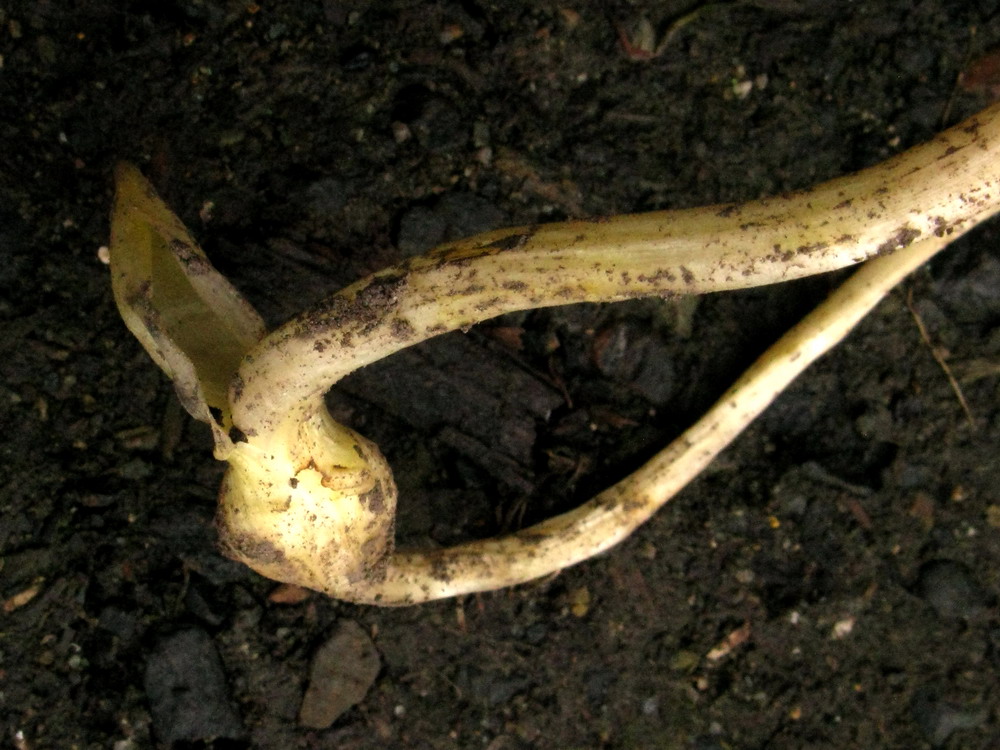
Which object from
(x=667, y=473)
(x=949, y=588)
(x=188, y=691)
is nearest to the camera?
(x=188, y=691)

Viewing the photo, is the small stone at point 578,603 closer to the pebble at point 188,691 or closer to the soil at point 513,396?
the soil at point 513,396

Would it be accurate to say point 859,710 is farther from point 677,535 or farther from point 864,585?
point 677,535

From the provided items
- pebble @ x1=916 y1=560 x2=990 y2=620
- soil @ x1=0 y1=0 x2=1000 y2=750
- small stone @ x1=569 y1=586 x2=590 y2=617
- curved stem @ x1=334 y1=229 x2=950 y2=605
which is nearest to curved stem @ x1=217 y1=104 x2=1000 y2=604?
curved stem @ x1=334 y1=229 x2=950 y2=605

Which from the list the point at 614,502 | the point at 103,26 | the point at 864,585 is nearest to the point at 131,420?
the point at 103,26

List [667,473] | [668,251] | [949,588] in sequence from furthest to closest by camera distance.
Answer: [949,588] < [667,473] < [668,251]

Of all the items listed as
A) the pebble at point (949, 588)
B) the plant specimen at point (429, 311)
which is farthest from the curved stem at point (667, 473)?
the pebble at point (949, 588)

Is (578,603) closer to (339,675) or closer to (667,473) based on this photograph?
(667,473)

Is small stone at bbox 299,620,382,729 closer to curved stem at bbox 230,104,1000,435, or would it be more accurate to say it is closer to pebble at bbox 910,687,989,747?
curved stem at bbox 230,104,1000,435

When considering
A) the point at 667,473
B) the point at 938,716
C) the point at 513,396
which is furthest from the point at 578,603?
the point at 938,716
